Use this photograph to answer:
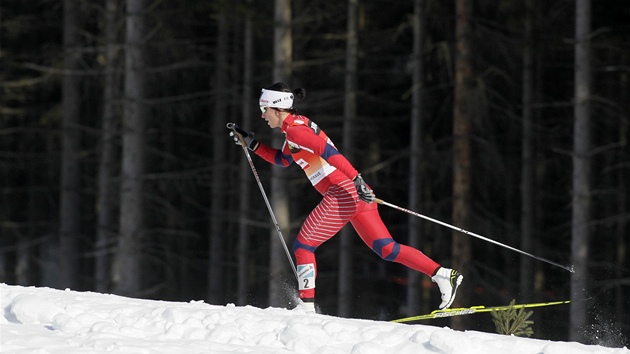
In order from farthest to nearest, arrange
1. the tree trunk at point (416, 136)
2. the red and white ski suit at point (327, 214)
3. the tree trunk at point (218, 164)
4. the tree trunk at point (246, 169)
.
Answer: the tree trunk at point (218, 164) < the tree trunk at point (246, 169) < the tree trunk at point (416, 136) < the red and white ski suit at point (327, 214)

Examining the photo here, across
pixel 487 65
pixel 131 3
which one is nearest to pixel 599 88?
pixel 487 65

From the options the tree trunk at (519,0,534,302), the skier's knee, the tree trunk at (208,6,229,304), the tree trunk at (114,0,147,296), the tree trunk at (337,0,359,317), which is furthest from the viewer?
the tree trunk at (208,6,229,304)

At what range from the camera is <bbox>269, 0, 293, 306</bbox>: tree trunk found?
1580 cm

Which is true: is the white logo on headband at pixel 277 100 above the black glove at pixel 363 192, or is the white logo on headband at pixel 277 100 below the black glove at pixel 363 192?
above

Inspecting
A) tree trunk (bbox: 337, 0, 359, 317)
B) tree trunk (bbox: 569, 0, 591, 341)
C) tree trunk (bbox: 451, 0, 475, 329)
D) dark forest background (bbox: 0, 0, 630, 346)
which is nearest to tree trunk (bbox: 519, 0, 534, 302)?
dark forest background (bbox: 0, 0, 630, 346)

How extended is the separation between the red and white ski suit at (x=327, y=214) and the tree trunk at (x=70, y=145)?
13146mm

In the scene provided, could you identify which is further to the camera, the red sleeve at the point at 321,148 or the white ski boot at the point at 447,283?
the white ski boot at the point at 447,283

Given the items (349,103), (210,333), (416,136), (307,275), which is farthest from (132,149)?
(210,333)

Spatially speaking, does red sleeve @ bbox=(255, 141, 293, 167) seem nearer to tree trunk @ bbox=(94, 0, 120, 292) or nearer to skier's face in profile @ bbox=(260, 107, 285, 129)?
skier's face in profile @ bbox=(260, 107, 285, 129)

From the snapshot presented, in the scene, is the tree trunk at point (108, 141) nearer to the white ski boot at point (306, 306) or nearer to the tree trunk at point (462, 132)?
the tree trunk at point (462, 132)

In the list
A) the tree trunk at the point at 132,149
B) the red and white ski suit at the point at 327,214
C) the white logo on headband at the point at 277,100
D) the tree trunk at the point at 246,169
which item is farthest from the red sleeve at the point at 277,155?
the tree trunk at the point at 246,169

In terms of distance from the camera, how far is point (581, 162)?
14.7 metres

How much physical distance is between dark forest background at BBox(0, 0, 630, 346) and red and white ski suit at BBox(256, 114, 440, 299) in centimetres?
688

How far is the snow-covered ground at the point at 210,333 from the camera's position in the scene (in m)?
6.16
